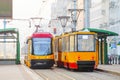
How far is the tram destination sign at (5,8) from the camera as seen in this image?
30.3 ft

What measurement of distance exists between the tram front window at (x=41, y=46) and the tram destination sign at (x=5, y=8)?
2999 cm

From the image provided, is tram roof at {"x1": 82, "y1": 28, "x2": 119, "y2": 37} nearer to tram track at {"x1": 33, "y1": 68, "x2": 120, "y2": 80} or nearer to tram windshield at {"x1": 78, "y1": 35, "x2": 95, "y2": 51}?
tram windshield at {"x1": 78, "y1": 35, "x2": 95, "y2": 51}

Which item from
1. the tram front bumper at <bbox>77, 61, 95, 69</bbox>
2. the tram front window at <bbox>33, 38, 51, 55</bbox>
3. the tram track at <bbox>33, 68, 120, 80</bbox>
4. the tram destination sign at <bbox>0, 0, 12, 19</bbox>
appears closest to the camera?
the tram destination sign at <bbox>0, 0, 12, 19</bbox>

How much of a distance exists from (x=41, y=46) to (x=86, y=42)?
22.5ft

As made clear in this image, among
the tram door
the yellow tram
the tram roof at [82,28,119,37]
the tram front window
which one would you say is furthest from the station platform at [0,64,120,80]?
the tram door

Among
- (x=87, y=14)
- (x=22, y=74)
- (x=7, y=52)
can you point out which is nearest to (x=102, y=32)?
(x=7, y=52)

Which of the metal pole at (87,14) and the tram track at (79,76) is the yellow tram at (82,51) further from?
the metal pole at (87,14)

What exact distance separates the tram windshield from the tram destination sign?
24556 mm

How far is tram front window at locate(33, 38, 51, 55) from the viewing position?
39.6 metres

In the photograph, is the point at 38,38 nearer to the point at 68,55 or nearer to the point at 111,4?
the point at 68,55

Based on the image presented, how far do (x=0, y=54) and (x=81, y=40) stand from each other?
689 inches

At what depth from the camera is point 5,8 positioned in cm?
930

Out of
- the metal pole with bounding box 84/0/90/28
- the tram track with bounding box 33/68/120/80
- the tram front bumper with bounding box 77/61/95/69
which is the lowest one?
the tram track with bounding box 33/68/120/80

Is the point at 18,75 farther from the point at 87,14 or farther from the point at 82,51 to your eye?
the point at 87,14
